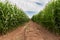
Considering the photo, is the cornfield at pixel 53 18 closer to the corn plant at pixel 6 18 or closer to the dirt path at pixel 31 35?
the dirt path at pixel 31 35

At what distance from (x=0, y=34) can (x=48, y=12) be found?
3.36 ft

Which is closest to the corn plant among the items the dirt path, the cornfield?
the dirt path

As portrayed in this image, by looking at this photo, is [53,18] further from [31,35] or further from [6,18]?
Result: [6,18]

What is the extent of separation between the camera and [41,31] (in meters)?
3.50

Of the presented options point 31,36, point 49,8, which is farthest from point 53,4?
point 31,36

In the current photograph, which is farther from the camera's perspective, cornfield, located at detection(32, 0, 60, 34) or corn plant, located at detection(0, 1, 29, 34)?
corn plant, located at detection(0, 1, 29, 34)

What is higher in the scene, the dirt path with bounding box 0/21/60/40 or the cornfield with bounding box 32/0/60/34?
the cornfield with bounding box 32/0/60/34

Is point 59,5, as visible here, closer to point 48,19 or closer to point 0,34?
point 48,19

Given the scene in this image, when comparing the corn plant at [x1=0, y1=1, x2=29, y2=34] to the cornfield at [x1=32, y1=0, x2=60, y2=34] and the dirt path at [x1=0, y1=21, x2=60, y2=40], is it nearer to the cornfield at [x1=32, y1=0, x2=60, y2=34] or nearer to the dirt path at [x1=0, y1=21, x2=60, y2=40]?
the dirt path at [x1=0, y1=21, x2=60, y2=40]

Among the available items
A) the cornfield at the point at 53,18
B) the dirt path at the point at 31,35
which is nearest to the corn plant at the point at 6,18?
the dirt path at the point at 31,35

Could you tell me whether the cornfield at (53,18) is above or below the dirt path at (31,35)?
above

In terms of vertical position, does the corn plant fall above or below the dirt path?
above

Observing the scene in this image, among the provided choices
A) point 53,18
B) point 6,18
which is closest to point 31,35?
point 53,18

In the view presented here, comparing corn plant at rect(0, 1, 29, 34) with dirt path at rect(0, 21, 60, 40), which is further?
corn plant at rect(0, 1, 29, 34)
